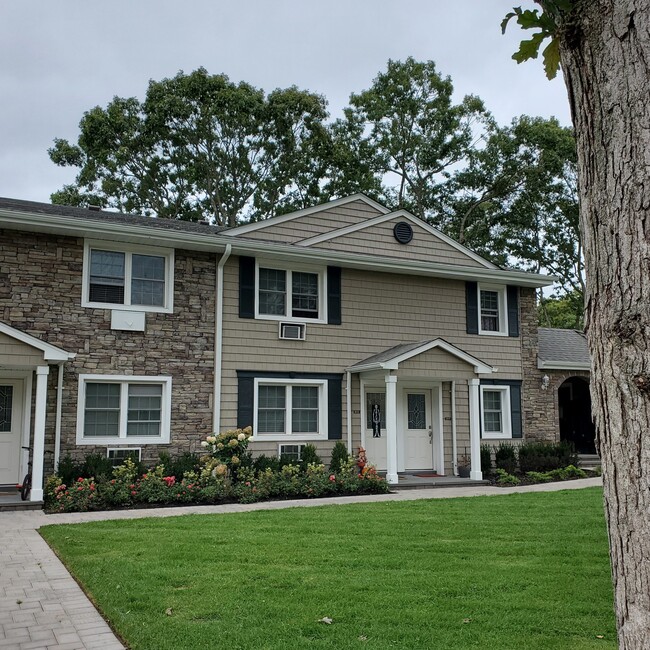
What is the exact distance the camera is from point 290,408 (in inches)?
528

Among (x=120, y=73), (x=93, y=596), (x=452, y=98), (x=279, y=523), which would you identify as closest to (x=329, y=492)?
(x=279, y=523)

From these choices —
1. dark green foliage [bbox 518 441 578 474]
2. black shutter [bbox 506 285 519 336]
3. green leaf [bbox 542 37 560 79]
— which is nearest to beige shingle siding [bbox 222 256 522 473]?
black shutter [bbox 506 285 519 336]

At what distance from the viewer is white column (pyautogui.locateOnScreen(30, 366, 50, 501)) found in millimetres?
10375

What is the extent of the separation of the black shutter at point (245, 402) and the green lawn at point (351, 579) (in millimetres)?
3991

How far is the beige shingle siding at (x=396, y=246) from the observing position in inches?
574

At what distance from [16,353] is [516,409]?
10.8 meters

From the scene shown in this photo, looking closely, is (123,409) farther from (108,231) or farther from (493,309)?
(493,309)

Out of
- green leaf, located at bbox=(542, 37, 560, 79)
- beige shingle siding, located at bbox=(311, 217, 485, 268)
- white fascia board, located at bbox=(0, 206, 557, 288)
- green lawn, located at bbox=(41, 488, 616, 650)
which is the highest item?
beige shingle siding, located at bbox=(311, 217, 485, 268)

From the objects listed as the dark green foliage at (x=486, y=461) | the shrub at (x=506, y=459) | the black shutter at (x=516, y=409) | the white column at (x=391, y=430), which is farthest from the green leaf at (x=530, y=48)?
the black shutter at (x=516, y=409)

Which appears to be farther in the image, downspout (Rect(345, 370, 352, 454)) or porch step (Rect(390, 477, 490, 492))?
downspout (Rect(345, 370, 352, 454))

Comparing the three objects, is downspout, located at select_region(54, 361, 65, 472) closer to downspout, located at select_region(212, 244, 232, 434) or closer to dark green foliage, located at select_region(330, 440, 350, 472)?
downspout, located at select_region(212, 244, 232, 434)

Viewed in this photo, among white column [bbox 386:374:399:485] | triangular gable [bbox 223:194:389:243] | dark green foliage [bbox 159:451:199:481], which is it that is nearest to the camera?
dark green foliage [bbox 159:451:199:481]

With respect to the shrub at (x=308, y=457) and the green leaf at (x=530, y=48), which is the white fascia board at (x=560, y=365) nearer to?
the shrub at (x=308, y=457)

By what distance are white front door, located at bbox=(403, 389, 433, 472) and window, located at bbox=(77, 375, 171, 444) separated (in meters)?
5.30
